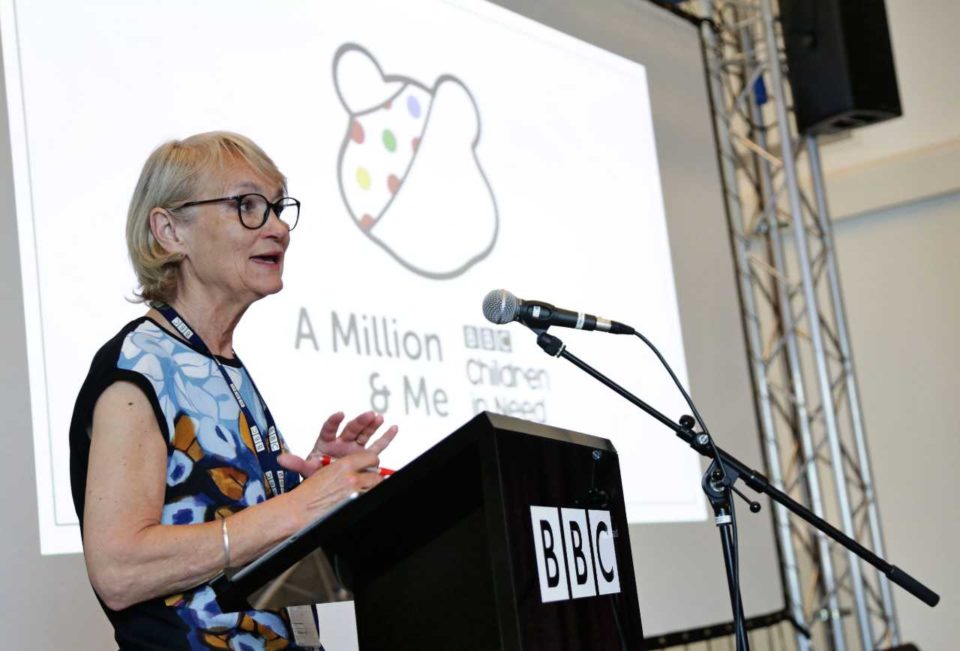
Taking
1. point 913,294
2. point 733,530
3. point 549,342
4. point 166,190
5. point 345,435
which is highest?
point 913,294

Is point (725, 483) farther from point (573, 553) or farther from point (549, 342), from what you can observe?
point (573, 553)

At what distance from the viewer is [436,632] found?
1522mm

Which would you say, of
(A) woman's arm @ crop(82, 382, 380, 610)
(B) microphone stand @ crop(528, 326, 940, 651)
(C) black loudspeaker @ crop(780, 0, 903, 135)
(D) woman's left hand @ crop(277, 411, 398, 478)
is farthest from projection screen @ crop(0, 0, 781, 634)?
(B) microphone stand @ crop(528, 326, 940, 651)

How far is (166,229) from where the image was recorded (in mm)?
1855

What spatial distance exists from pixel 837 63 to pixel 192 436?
13.8ft

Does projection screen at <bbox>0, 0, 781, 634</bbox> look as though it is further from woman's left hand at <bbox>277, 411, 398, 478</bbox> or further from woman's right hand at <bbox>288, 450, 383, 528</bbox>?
woman's right hand at <bbox>288, 450, 383, 528</bbox>

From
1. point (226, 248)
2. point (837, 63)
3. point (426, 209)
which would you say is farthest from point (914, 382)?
point (226, 248)

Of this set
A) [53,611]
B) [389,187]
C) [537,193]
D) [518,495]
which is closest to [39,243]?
[53,611]

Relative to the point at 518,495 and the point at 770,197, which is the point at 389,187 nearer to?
the point at 518,495

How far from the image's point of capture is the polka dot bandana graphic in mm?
3312

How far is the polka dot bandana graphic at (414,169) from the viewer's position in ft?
10.9

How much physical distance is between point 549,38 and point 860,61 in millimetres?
1757

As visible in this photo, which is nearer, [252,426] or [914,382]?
[252,426]

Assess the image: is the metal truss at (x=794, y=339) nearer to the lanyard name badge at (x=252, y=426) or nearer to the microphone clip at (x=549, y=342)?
the microphone clip at (x=549, y=342)
